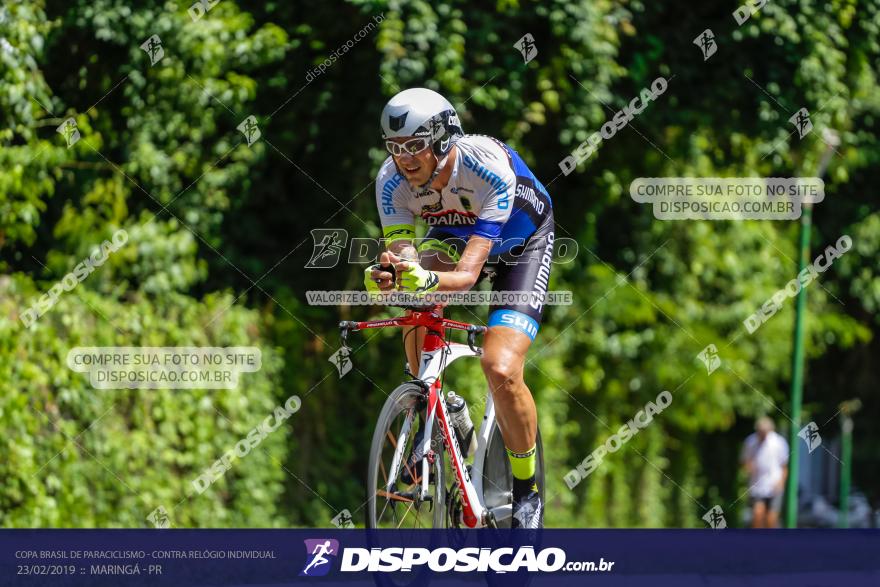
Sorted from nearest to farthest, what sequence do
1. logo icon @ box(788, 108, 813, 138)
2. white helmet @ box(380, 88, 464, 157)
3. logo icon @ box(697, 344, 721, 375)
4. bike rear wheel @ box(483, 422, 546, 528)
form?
white helmet @ box(380, 88, 464, 157)
bike rear wheel @ box(483, 422, 546, 528)
logo icon @ box(788, 108, 813, 138)
logo icon @ box(697, 344, 721, 375)

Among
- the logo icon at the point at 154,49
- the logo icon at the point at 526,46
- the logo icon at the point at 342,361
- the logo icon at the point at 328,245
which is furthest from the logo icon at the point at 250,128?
the logo icon at the point at 526,46

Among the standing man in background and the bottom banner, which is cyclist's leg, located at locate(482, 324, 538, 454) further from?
the standing man in background

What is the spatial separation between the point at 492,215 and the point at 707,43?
450cm

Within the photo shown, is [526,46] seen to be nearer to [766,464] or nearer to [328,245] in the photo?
[328,245]

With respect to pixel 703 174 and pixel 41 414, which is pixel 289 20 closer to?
pixel 41 414

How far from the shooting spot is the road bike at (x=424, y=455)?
4.61 metres

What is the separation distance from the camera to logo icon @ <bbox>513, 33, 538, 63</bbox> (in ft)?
26.5

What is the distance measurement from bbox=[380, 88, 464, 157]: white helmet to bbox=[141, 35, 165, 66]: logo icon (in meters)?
3.91

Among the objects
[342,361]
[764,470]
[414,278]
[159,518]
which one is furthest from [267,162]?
[764,470]

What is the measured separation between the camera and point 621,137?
8.62 metres

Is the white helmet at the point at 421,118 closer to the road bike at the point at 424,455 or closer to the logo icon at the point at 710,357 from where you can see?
the road bike at the point at 424,455

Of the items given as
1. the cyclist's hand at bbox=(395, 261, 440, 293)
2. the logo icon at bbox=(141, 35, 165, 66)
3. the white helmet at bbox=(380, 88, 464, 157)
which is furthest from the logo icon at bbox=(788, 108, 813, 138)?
the cyclist's hand at bbox=(395, 261, 440, 293)

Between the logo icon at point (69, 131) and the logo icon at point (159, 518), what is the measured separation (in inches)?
93.1

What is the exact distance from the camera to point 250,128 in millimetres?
8180
